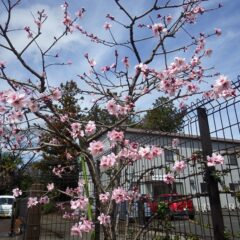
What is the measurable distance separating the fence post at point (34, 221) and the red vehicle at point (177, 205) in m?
2.89

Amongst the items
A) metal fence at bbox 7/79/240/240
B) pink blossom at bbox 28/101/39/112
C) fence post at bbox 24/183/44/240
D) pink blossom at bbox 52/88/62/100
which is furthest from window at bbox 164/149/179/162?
fence post at bbox 24/183/44/240

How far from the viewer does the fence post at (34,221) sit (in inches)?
239

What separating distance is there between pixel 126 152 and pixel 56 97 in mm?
982

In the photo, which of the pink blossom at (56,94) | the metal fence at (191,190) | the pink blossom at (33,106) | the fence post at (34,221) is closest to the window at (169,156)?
the metal fence at (191,190)

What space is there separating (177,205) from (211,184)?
2.35 ft

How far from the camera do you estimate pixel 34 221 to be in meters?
6.17

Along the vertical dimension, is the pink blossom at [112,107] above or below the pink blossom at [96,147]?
above

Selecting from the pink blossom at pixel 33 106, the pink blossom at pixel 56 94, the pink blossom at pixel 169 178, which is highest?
the pink blossom at pixel 56 94

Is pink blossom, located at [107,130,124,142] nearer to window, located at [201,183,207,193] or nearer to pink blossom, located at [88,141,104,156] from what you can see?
pink blossom, located at [88,141,104,156]

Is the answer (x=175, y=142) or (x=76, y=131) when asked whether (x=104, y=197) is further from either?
(x=175, y=142)

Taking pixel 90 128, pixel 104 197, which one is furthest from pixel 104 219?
pixel 90 128

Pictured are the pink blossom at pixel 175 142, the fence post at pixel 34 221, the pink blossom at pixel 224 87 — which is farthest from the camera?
the fence post at pixel 34 221

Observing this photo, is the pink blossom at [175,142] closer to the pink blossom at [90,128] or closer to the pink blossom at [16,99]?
the pink blossom at [90,128]

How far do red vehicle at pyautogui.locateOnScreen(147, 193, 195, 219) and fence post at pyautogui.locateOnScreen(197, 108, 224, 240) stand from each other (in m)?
0.45
